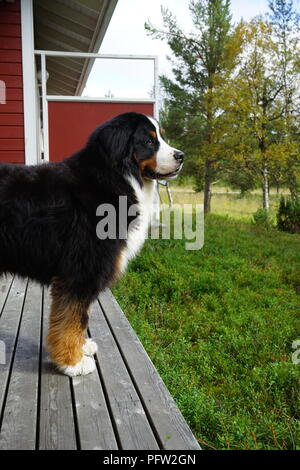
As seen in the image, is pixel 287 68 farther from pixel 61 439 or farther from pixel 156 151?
pixel 61 439

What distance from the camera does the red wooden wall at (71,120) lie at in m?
6.07

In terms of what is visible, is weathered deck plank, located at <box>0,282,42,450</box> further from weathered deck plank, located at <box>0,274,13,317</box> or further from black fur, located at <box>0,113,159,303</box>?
black fur, located at <box>0,113,159,303</box>

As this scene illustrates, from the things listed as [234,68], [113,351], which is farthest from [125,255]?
[234,68]

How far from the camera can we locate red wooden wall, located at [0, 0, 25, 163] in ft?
18.5

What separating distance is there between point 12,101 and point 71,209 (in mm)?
4132

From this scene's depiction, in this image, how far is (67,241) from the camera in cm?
221

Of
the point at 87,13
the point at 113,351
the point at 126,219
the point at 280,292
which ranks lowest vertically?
the point at 280,292

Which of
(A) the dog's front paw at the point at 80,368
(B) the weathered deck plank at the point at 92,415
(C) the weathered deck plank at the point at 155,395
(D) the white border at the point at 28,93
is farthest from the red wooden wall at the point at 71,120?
(B) the weathered deck plank at the point at 92,415

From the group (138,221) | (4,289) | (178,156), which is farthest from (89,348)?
(4,289)

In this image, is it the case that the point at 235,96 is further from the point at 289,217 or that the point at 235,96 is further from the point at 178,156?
the point at 178,156

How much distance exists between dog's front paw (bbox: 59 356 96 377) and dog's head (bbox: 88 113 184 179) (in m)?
0.99

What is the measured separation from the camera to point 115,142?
2230 mm

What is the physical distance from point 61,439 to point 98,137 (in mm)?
1408

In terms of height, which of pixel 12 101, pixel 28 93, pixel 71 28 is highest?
pixel 71 28
